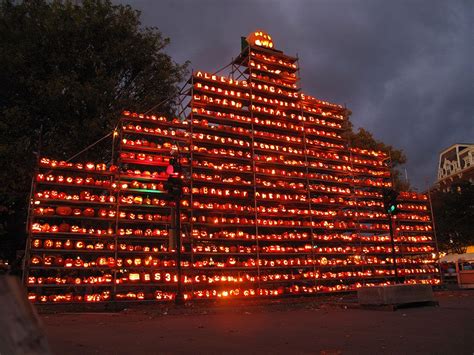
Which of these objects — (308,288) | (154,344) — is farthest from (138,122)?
(154,344)

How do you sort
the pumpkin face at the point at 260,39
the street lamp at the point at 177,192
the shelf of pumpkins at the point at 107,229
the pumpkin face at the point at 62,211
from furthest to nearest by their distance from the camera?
the pumpkin face at the point at 260,39
the pumpkin face at the point at 62,211
the shelf of pumpkins at the point at 107,229
the street lamp at the point at 177,192

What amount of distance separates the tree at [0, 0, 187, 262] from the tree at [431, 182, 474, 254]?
29.3 m

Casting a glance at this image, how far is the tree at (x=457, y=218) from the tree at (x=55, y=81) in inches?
1152

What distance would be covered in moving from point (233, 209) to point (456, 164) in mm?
50389

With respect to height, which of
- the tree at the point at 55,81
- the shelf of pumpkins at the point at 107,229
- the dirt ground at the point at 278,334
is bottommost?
the dirt ground at the point at 278,334

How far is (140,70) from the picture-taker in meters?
24.4

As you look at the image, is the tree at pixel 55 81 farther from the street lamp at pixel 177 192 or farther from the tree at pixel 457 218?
the tree at pixel 457 218

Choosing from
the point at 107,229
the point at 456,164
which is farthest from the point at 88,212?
the point at 456,164

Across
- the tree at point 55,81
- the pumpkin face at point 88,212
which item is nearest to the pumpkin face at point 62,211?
the pumpkin face at point 88,212

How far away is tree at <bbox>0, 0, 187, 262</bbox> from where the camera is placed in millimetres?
20250

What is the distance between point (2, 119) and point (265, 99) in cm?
1379

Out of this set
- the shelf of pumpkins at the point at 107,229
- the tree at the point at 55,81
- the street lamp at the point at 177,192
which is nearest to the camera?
the street lamp at the point at 177,192

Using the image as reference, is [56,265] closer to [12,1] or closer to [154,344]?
[154,344]

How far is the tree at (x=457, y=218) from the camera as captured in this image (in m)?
37.3
